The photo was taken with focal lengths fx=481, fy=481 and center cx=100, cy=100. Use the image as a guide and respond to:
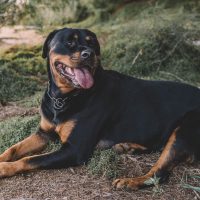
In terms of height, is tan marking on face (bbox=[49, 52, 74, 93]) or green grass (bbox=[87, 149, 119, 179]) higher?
tan marking on face (bbox=[49, 52, 74, 93])

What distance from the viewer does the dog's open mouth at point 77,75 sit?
16.7 ft

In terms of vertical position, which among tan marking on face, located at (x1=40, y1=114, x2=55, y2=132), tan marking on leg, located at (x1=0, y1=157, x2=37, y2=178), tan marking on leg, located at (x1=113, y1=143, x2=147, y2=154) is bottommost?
tan marking on leg, located at (x1=113, y1=143, x2=147, y2=154)

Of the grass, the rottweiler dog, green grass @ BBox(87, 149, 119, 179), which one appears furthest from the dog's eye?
the grass

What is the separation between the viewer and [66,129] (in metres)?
5.03

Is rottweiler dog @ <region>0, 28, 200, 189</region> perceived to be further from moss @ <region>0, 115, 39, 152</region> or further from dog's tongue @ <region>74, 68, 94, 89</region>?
moss @ <region>0, 115, 39, 152</region>

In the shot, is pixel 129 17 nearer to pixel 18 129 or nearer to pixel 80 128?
pixel 18 129

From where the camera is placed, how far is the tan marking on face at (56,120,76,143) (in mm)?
5008

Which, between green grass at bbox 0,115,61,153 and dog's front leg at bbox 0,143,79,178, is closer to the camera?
dog's front leg at bbox 0,143,79,178

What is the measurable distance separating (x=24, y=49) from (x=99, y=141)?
5545mm

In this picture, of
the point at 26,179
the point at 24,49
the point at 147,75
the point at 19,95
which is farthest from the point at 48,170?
the point at 24,49

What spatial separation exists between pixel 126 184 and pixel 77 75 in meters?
1.28

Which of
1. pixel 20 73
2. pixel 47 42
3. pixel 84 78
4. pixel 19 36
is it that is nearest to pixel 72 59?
pixel 84 78

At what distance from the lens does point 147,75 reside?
915cm

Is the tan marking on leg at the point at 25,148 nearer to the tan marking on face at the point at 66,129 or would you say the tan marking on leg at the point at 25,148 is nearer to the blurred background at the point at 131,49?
the tan marking on face at the point at 66,129
